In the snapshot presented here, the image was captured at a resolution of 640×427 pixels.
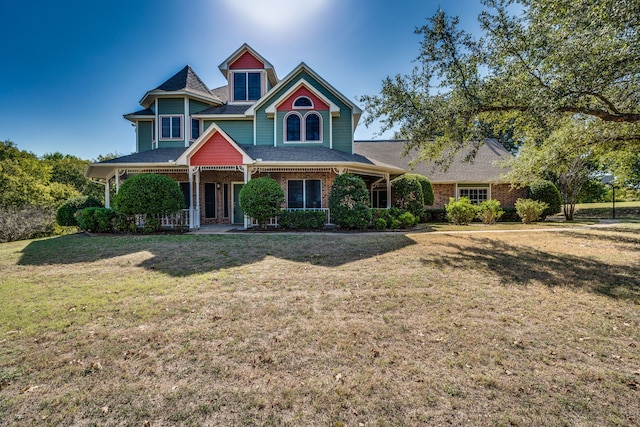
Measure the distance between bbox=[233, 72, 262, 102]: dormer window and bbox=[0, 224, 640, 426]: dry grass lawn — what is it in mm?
13547

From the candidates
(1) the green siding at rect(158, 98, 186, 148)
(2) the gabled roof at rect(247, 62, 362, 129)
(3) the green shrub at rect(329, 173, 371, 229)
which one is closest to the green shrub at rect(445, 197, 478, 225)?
(3) the green shrub at rect(329, 173, 371, 229)

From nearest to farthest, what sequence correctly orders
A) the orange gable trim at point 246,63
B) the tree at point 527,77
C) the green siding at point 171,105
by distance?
the tree at point 527,77, the green siding at point 171,105, the orange gable trim at point 246,63

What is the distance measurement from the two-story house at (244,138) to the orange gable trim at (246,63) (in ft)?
0.18

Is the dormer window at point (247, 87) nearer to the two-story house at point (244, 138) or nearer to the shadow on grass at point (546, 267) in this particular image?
the two-story house at point (244, 138)

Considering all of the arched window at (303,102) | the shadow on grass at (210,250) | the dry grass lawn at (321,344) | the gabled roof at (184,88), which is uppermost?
the gabled roof at (184,88)

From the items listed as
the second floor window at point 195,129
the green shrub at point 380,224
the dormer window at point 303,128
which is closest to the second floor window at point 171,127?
the second floor window at point 195,129

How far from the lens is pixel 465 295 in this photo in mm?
5027

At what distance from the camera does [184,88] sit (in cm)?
1641

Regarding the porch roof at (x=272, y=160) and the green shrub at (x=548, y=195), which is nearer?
the porch roof at (x=272, y=160)

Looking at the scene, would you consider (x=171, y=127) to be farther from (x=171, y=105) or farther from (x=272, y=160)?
(x=272, y=160)

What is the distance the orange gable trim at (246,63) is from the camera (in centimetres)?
1723

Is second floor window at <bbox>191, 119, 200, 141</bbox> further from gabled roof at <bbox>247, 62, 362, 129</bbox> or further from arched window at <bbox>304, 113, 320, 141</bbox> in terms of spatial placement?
arched window at <bbox>304, 113, 320, 141</bbox>

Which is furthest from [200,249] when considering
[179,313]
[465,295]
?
[465,295]

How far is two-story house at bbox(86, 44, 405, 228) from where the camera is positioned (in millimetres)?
13797
